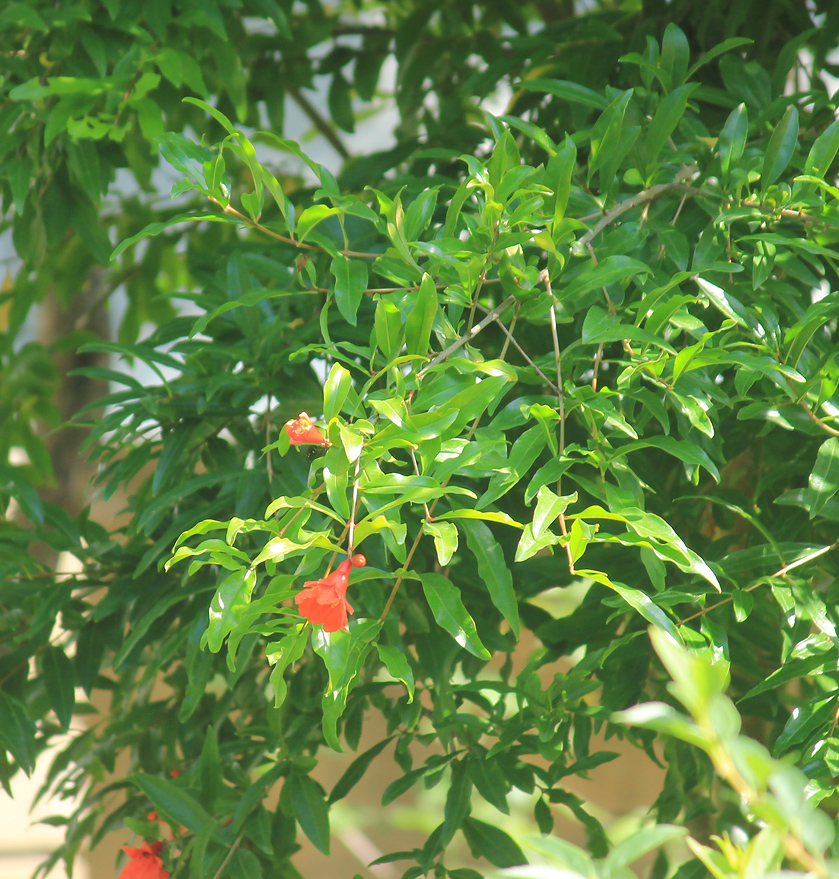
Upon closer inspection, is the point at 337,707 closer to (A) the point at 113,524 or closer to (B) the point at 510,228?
(B) the point at 510,228

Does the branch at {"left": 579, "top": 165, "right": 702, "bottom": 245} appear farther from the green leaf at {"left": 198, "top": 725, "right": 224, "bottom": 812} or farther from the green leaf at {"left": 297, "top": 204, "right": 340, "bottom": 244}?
the green leaf at {"left": 198, "top": 725, "right": 224, "bottom": 812}

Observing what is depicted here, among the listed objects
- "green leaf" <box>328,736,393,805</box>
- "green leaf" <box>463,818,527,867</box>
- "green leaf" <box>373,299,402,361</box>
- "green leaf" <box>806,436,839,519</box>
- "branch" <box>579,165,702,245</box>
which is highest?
"green leaf" <box>373,299,402,361</box>

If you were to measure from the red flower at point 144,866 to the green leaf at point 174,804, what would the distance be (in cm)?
3

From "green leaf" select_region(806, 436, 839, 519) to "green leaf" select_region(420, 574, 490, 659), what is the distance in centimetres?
28

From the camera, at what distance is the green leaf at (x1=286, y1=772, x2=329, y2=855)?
0.77m

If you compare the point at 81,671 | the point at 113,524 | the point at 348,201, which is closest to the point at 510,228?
the point at 348,201

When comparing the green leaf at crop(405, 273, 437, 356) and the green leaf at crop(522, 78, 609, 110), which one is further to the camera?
the green leaf at crop(522, 78, 609, 110)

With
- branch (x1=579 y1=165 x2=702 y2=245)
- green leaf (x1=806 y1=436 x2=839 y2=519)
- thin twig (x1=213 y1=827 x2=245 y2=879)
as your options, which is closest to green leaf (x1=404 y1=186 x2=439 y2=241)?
branch (x1=579 y1=165 x2=702 y2=245)

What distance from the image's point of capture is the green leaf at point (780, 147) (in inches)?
25.4

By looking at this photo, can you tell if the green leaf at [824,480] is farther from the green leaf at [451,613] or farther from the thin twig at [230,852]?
the thin twig at [230,852]

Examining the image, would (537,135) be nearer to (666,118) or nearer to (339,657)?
(666,118)

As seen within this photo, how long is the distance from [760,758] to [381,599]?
1.42 ft

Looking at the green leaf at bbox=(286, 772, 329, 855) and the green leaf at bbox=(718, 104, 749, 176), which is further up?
the green leaf at bbox=(718, 104, 749, 176)

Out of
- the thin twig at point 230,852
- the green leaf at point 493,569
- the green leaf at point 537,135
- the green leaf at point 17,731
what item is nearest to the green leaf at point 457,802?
the thin twig at point 230,852
